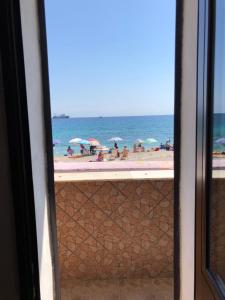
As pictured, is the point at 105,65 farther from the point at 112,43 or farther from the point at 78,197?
the point at 78,197

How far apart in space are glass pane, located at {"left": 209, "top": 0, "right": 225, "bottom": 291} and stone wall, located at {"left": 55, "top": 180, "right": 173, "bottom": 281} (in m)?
1.47

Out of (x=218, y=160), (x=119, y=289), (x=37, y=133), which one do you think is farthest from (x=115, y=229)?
(x=218, y=160)

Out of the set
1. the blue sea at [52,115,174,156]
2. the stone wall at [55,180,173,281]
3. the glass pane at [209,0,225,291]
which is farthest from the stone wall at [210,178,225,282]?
the blue sea at [52,115,174,156]

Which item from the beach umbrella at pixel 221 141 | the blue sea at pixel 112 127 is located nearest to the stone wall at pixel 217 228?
the beach umbrella at pixel 221 141

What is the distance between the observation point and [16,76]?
67cm

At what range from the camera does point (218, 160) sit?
2.53 feet

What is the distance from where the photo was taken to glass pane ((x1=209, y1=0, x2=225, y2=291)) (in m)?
0.73

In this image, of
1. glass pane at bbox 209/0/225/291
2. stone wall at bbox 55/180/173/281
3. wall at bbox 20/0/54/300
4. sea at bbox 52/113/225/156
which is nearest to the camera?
glass pane at bbox 209/0/225/291

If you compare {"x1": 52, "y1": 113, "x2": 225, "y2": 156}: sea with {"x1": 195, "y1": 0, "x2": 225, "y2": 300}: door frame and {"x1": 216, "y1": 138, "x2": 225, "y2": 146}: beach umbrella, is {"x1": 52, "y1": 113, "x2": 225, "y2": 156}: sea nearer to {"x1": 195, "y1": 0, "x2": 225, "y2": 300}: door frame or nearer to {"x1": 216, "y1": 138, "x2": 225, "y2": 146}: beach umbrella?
{"x1": 195, "y1": 0, "x2": 225, "y2": 300}: door frame

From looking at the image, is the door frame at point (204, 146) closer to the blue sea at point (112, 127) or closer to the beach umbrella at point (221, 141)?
the beach umbrella at point (221, 141)

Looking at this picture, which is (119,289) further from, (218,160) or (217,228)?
(218,160)

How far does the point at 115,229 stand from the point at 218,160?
1754 mm

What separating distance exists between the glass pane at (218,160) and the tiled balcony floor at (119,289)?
5.07 ft

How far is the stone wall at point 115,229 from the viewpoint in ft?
7.52
